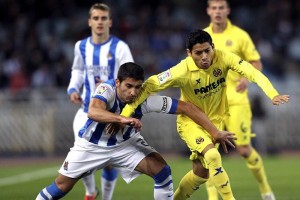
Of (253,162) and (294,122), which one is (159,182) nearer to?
(253,162)

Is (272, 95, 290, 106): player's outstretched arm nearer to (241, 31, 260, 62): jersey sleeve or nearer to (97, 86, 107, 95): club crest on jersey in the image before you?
(97, 86, 107, 95): club crest on jersey

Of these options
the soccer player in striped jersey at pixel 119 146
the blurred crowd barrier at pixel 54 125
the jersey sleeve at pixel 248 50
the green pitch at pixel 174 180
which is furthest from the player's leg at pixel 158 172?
the blurred crowd barrier at pixel 54 125

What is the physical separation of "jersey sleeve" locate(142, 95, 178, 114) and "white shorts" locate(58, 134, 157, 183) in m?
0.37

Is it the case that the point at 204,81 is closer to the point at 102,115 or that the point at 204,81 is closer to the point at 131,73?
the point at 131,73

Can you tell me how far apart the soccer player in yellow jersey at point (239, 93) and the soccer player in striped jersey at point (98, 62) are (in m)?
1.49

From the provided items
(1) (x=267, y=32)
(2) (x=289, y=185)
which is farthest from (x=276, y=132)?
(2) (x=289, y=185)

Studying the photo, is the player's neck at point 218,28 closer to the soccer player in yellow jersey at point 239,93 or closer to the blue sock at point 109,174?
the soccer player in yellow jersey at point 239,93

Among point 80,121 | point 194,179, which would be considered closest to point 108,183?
point 80,121

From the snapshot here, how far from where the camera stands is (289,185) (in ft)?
46.7

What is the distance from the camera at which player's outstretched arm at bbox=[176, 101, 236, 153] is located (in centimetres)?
937

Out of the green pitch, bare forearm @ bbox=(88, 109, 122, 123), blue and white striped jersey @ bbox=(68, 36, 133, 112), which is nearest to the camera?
bare forearm @ bbox=(88, 109, 122, 123)

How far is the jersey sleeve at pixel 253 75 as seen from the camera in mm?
8906

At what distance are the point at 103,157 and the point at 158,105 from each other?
0.84m

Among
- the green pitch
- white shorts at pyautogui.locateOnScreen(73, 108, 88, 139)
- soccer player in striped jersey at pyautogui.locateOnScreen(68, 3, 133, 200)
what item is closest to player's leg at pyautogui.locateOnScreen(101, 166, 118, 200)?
soccer player in striped jersey at pyautogui.locateOnScreen(68, 3, 133, 200)
